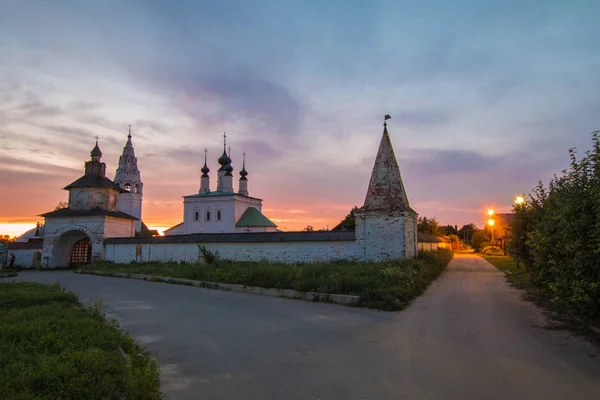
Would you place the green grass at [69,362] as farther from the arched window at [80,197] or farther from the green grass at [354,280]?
the arched window at [80,197]

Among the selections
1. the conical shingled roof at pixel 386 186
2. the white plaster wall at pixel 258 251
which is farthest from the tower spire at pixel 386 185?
the white plaster wall at pixel 258 251

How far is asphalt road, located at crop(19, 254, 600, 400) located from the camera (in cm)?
481

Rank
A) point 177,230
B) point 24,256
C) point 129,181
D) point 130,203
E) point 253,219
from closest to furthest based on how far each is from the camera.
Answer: point 24,256 → point 253,219 → point 177,230 → point 129,181 → point 130,203

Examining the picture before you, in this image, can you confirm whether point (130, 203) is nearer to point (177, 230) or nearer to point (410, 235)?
point (177, 230)

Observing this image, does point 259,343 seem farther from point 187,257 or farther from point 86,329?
point 187,257

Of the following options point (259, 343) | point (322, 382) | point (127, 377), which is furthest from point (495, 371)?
point (127, 377)

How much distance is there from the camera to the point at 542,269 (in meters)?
9.98

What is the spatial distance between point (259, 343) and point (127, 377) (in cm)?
276

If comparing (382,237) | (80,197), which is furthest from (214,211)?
(382,237)

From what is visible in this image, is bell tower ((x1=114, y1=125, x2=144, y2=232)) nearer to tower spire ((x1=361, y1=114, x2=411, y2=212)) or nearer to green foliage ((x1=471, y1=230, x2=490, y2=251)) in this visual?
tower spire ((x1=361, y1=114, x2=411, y2=212))

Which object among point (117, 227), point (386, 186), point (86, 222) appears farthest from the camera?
point (117, 227)

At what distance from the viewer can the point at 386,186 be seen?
62.2 ft

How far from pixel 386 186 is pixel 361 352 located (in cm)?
1336

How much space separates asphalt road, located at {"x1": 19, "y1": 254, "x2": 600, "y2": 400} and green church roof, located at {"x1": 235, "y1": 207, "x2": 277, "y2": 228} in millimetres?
36948
